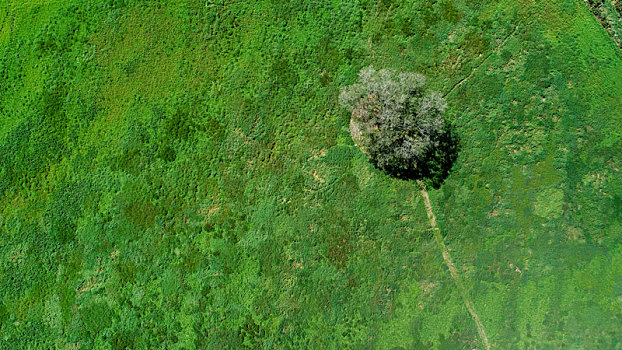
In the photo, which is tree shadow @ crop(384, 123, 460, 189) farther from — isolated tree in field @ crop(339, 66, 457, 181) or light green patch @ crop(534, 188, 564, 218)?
light green patch @ crop(534, 188, 564, 218)

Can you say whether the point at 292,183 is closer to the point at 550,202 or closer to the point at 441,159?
the point at 441,159

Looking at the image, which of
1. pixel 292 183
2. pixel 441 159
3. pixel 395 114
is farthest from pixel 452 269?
pixel 292 183

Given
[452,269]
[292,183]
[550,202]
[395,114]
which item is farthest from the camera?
[292,183]

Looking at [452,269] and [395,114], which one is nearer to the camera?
[395,114]

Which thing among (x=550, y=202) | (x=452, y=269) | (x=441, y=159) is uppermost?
(x=441, y=159)

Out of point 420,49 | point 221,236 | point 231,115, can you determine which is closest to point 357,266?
point 221,236

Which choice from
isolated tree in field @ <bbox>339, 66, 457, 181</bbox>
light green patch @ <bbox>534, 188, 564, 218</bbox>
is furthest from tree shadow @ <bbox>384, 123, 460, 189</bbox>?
light green patch @ <bbox>534, 188, 564, 218</bbox>

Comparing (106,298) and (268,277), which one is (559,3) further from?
(106,298)
